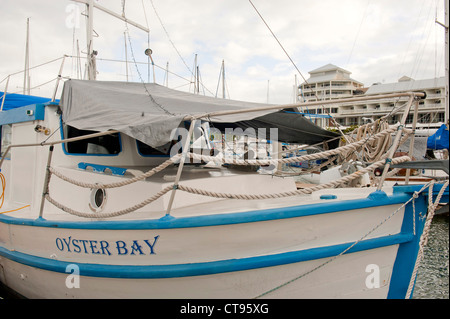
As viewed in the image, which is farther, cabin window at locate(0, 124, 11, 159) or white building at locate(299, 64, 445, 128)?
white building at locate(299, 64, 445, 128)

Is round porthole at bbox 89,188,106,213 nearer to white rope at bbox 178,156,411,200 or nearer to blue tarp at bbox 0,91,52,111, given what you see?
white rope at bbox 178,156,411,200

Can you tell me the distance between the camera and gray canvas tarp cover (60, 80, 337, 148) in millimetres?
3047

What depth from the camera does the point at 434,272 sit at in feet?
23.6

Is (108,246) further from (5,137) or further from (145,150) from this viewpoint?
(5,137)

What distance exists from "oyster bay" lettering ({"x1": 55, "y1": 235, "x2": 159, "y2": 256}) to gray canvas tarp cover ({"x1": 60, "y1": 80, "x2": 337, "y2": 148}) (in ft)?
3.31

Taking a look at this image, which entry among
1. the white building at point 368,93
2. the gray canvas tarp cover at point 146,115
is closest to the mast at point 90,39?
the gray canvas tarp cover at point 146,115

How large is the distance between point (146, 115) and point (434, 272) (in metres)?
7.31

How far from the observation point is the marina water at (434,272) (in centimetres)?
613

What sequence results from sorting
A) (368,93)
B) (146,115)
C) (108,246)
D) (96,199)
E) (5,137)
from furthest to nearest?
(368,93) → (5,137) → (96,199) → (146,115) → (108,246)

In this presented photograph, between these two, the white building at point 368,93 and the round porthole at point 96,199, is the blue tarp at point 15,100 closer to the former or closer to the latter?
the round porthole at point 96,199

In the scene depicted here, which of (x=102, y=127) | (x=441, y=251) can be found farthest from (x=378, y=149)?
(x=441, y=251)

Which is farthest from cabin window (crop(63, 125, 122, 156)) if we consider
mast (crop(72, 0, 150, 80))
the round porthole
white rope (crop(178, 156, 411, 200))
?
mast (crop(72, 0, 150, 80))

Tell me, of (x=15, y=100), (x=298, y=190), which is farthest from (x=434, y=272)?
(x=15, y=100)
